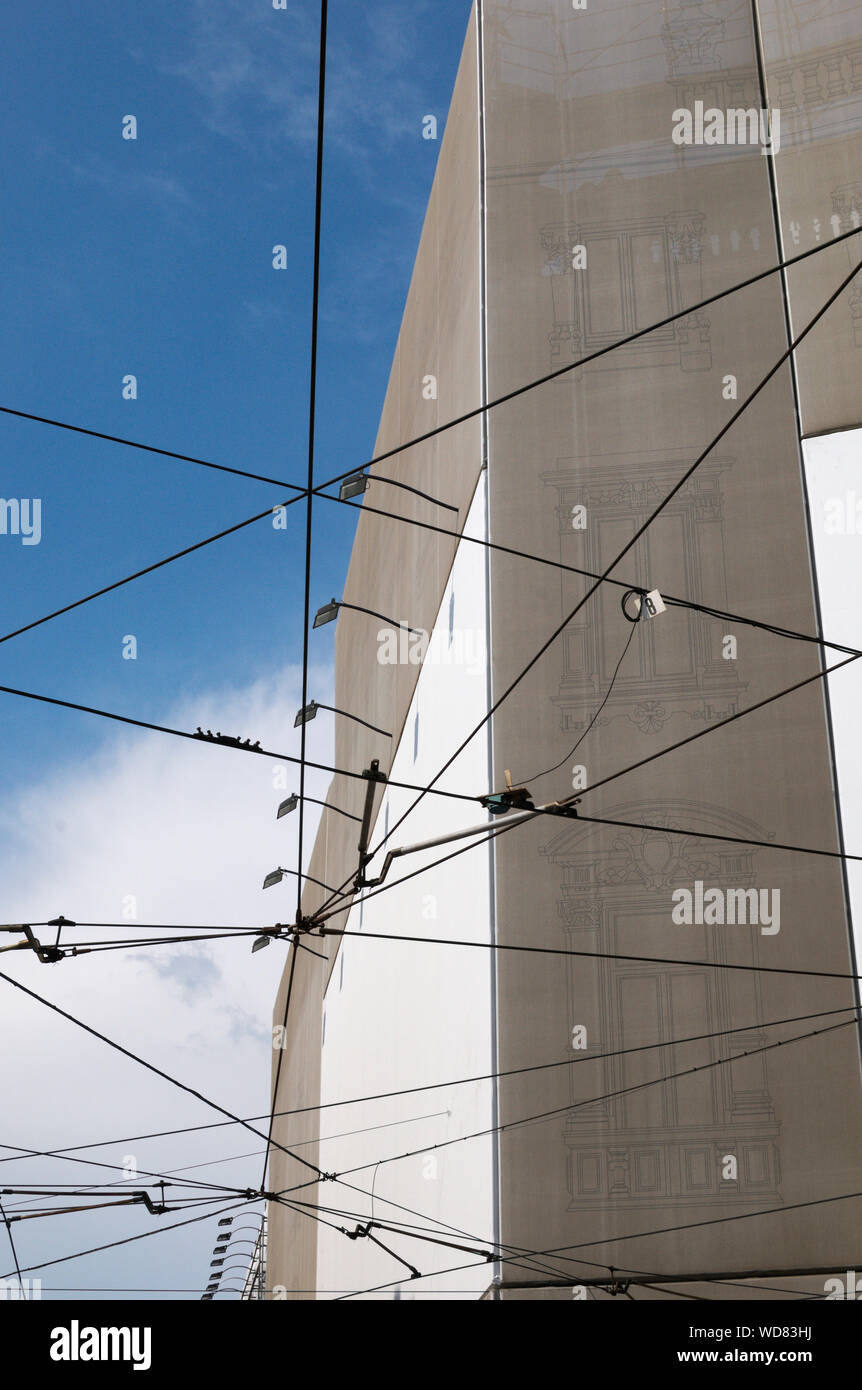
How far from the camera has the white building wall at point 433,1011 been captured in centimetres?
1126

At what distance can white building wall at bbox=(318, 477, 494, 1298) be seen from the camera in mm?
11258

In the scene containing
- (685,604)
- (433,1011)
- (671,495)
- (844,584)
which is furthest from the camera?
(433,1011)

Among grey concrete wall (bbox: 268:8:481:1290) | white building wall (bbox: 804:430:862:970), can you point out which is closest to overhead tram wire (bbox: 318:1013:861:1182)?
white building wall (bbox: 804:430:862:970)

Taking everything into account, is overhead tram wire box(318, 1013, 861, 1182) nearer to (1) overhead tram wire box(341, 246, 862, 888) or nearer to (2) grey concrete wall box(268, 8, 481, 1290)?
(1) overhead tram wire box(341, 246, 862, 888)

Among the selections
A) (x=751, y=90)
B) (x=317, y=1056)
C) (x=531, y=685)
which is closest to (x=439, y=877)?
(x=531, y=685)

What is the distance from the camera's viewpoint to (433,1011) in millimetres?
13188

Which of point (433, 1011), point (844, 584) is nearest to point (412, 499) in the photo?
point (433, 1011)

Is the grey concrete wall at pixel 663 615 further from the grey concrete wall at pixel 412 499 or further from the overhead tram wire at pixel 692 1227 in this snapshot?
the grey concrete wall at pixel 412 499

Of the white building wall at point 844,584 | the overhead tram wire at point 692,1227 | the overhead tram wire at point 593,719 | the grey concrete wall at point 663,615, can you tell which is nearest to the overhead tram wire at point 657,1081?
the grey concrete wall at point 663,615

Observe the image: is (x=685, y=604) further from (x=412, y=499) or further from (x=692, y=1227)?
(x=412, y=499)

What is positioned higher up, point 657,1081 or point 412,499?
point 412,499

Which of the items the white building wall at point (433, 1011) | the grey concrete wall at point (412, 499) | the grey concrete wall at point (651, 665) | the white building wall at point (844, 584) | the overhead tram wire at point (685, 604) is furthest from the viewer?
the grey concrete wall at point (412, 499)

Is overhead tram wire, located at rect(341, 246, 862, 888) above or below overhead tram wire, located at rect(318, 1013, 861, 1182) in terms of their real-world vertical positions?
above
